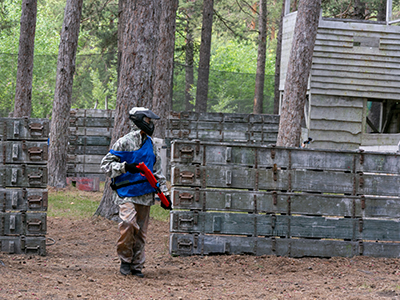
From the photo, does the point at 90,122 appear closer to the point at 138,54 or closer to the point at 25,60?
the point at 25,60

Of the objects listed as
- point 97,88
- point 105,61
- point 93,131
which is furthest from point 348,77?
point 97,88

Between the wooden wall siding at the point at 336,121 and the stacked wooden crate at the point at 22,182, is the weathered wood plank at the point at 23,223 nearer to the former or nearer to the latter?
the stacked wooden crate at the point at 22,182

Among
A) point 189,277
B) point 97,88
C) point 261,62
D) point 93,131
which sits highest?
point 261,62

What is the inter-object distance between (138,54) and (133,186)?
412cm

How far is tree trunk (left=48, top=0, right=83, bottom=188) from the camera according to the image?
16.1 metres

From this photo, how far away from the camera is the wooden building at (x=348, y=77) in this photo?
17.7 metres

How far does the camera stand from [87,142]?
1823 centimetres

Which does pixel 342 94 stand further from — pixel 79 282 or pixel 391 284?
pixel 79 282

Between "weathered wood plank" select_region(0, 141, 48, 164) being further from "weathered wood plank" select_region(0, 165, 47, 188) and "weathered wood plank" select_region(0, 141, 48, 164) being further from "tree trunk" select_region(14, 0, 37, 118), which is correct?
"tree trunk" select_region(14, 0, 37, 118)

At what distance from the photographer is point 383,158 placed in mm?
8336

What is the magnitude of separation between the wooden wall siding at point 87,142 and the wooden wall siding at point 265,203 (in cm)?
1049

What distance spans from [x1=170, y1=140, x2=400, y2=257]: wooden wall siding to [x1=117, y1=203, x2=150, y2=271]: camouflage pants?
4.01 feet

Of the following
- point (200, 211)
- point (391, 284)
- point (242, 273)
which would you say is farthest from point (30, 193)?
point (391, 284)

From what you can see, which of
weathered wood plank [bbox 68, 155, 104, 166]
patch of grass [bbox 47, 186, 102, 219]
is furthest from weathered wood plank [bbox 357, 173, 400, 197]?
weathered wood plank [bbox 68, 155, 104, 166]
